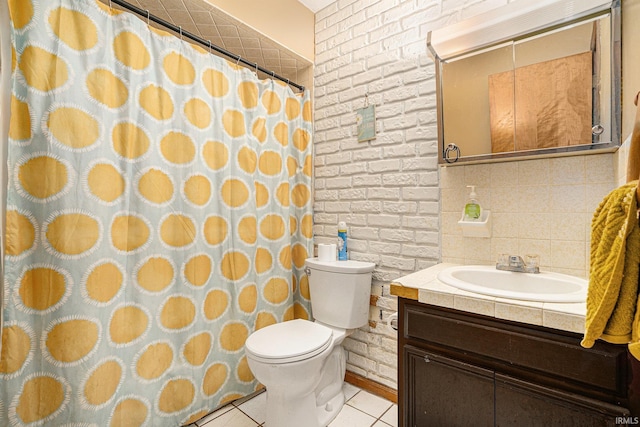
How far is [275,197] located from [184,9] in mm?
1094

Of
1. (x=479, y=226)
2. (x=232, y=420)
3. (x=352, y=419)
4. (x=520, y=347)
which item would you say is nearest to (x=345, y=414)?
(x=352, y=419)

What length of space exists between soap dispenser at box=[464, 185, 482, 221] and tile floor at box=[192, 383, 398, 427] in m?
1.11

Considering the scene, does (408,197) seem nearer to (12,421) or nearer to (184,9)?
(184,9)

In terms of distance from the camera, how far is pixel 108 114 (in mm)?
1272

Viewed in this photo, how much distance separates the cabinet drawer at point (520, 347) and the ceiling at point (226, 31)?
170 centimetres

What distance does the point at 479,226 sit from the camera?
139 cm

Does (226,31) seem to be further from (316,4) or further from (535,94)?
(535,94)

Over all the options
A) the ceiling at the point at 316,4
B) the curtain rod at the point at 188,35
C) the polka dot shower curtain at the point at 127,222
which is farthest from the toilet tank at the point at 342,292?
the ceiling at the point at 316,4

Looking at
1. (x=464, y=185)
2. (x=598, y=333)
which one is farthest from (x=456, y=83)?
(x=598, y=333)

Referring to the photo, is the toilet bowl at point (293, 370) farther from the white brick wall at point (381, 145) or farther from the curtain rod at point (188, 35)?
the curtain rod at point (188, 35)

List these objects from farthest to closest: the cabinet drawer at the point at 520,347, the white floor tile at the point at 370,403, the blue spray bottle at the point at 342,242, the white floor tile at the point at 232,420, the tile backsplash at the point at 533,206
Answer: the blue spray bottle at the point at 342,242, the white floor tile at the point at 370,403, the white floor tile at the point at 232,420, the tile backsplash at the point at 533,206, the cabinet drawer at the point at 520,347

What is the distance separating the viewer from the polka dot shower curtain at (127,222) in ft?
3.60

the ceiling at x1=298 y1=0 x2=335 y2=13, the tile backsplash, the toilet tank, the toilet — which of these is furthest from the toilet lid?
the ceiling at x1=298 y1=0 x2=335 y2=13

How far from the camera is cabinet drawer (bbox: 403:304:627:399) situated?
833 millimetres
